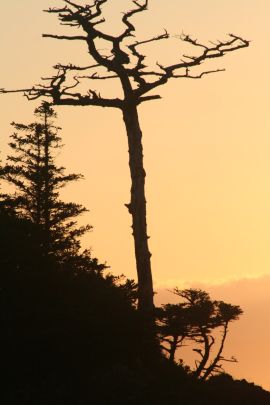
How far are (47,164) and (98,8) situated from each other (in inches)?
897

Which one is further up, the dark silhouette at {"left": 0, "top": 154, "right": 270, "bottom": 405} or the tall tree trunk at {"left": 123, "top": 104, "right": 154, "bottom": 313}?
the tall tree trunk at {"left": 123, "top": 104, "right": 154, "bottom": 313}

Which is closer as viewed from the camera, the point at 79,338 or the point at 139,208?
the point at 79,338

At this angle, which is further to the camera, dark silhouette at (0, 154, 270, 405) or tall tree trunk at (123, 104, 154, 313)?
tall tree trunk at (123, 104, 154, 313)

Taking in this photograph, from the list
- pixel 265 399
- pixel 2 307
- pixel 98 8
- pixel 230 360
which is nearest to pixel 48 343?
pixel 2 307

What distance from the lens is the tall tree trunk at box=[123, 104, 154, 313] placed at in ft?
98.8

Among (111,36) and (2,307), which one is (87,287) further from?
(111,36)

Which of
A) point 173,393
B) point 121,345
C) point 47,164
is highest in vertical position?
point 47,164

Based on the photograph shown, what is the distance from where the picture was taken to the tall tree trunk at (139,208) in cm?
3012

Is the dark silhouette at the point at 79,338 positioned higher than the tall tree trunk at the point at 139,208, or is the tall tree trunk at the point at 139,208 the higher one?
the tall tree trunk at the point at 139,208

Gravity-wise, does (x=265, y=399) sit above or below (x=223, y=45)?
below

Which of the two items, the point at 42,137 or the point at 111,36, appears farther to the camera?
the point at 42,137

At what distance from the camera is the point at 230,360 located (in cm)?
2847

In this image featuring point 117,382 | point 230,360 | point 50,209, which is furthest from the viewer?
point 50,209

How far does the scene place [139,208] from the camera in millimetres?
30938
